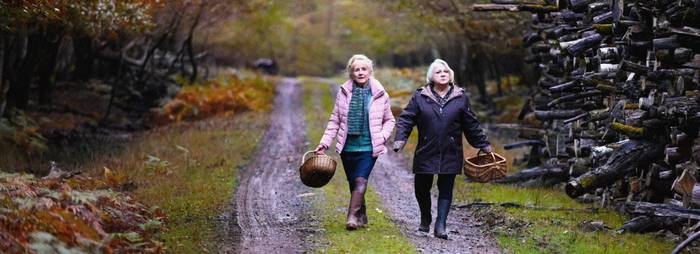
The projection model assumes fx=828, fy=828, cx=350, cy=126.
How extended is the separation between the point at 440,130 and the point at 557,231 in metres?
2.21

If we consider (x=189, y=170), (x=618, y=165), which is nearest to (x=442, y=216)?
(x=618, y=165)

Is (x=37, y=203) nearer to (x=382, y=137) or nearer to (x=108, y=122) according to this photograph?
(x=382, y=137)

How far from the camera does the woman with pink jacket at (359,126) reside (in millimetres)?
9922

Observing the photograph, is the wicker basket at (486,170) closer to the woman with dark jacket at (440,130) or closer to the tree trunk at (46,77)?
the woman with dark jacket at (440,130)

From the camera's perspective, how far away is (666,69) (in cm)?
1095

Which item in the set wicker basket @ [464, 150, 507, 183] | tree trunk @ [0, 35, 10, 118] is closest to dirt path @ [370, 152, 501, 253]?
wicker basket @ [464, 150, 507, 183]

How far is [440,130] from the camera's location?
9578 mm

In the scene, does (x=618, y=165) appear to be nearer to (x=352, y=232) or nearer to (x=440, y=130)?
(x=440, y=130)

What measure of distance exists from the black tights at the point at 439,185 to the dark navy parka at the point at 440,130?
183 millimetres

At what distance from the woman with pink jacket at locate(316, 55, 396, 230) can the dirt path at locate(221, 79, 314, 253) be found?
0.95 meters

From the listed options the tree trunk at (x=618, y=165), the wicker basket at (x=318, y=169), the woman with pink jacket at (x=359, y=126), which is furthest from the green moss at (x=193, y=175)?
the tree trunk at (x=618, y=165)

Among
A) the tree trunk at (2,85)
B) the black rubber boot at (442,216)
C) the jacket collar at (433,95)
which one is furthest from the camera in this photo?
the tree trunk at (2,85)

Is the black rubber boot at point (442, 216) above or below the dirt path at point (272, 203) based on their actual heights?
above

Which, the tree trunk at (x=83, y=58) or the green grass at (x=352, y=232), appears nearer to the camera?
the green grass at (x=352, y=232)
